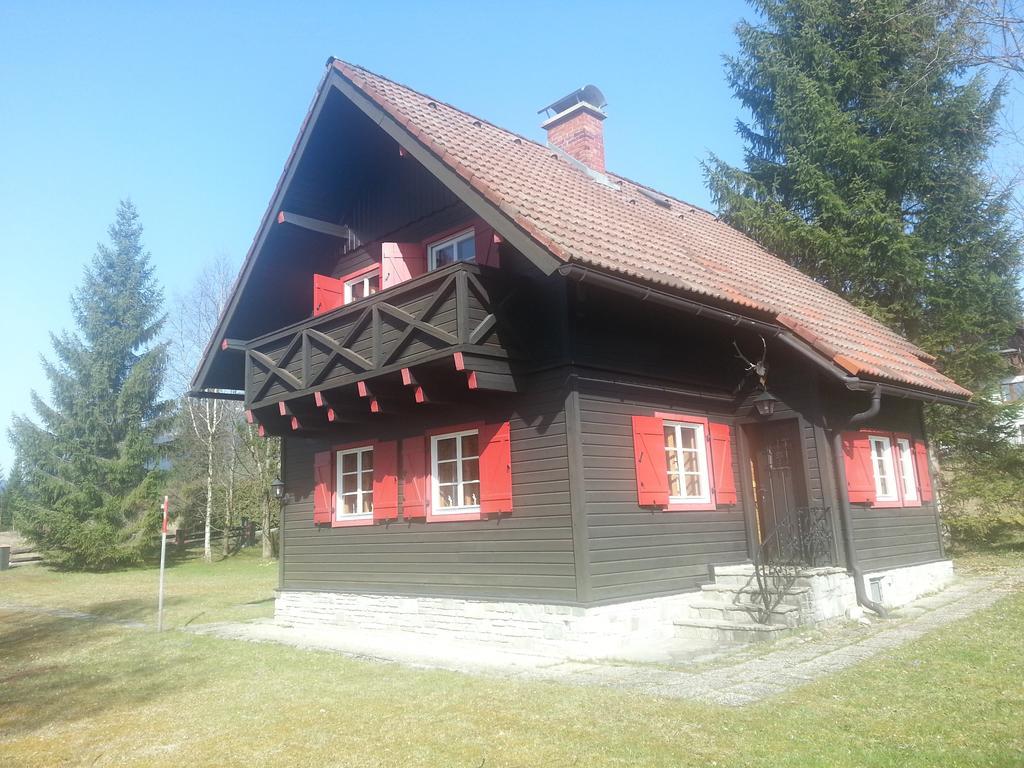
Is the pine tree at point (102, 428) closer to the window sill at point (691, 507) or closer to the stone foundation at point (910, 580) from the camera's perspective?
the window sill at point (691, 507)

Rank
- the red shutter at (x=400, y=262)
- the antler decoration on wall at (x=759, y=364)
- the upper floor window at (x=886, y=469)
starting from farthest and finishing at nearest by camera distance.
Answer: the upper floor window at (x=886, y=469) < the red shutter at (x=400, y=262) < the antler decoration on wall at (x=759, y=364)

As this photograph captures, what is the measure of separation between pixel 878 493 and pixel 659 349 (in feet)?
16.2

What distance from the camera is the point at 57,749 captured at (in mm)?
5871

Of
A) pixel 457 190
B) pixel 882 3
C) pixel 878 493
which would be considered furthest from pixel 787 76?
pixel 457 190

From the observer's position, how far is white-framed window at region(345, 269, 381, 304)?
12.8 meters

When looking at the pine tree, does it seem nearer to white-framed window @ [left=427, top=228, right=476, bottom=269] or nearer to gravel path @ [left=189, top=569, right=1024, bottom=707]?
gravel path @ [left=189, top=569, right=1024, bottom=707]

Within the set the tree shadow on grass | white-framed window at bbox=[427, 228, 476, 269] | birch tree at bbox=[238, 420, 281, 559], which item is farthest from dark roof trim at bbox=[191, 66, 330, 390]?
birch tree at bbox=[238, 420, 281, 559]

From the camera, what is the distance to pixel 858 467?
11.9 meters

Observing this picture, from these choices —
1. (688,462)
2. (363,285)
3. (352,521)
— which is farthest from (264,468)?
(688,462)

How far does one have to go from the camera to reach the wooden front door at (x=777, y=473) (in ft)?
37.3

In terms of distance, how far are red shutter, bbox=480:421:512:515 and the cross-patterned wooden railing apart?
1.13 meters

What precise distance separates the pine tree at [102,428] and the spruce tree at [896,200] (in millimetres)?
21653

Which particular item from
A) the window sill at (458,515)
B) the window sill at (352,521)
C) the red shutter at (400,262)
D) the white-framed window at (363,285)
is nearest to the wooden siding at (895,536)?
the window sill at (458,515)

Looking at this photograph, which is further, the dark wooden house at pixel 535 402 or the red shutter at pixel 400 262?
the red shutter at pixel 400 262
